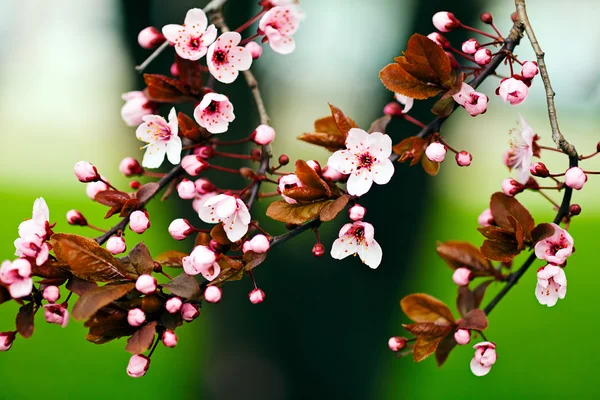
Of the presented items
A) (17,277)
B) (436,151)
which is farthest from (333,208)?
(17,277)

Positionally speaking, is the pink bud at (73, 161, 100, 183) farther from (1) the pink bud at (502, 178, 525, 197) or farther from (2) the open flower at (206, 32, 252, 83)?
(1) the pink bud at (502, 178, 525, 197)

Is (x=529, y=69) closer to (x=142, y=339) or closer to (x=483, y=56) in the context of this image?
(x=483, y=56)

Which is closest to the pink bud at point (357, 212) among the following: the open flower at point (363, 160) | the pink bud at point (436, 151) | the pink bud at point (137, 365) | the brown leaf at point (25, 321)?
the open flower at point (363, 160)

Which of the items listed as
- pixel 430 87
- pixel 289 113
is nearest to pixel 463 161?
pixel 430 87

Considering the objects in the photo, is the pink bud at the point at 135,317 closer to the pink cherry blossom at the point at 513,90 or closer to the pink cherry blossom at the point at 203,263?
the pink cherry blossom at the point at 203,263

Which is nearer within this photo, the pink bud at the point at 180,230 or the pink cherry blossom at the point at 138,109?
the pink bud at the point at 180,230

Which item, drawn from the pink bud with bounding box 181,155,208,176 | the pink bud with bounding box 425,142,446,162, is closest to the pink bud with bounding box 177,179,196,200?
the pink bud with bounding box 181,155,208,176
